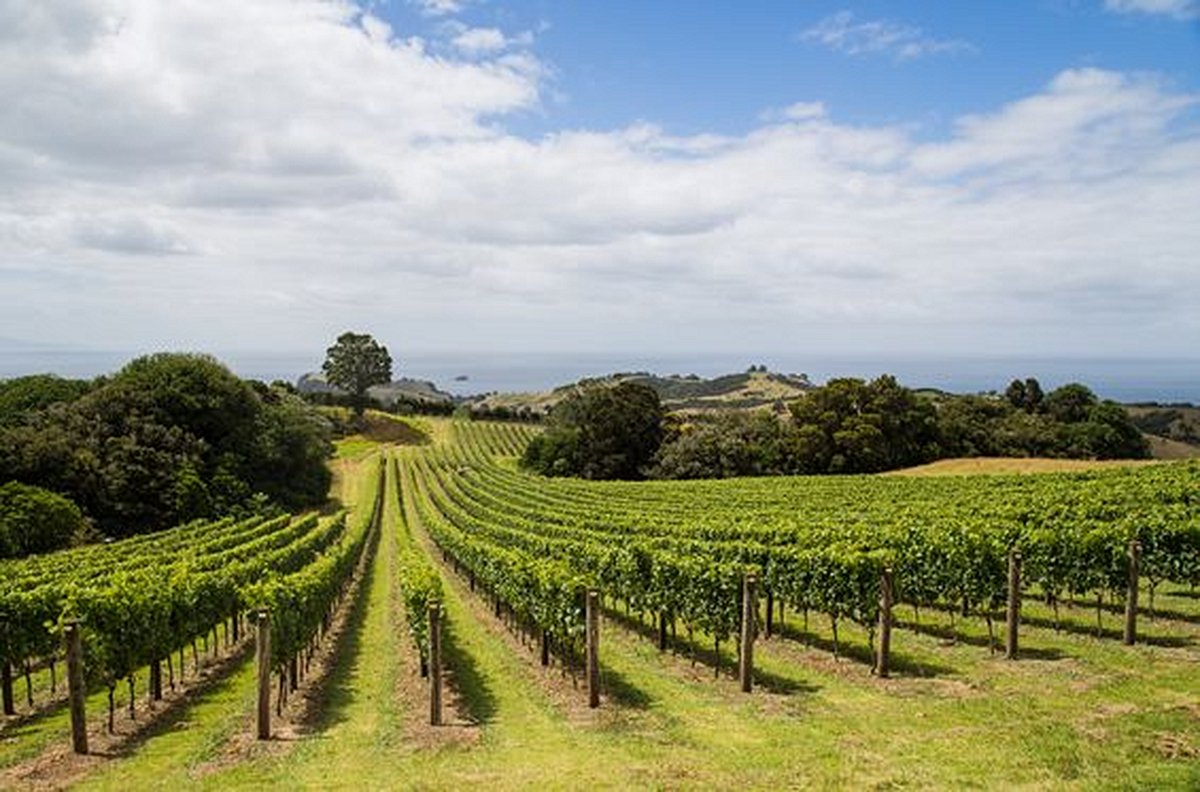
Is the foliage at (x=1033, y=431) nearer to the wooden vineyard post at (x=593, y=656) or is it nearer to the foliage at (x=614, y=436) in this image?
the foliage at (x=614, y=436)

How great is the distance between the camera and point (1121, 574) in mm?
18484

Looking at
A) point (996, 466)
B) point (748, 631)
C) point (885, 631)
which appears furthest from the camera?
point (996, 466)

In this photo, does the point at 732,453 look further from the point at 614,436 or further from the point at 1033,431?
the point at 1033,431

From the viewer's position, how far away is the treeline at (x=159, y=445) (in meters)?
57.1

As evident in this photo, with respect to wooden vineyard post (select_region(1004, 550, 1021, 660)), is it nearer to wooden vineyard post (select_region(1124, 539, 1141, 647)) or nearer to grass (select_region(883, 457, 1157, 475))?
wooden vineyard post (select_region(1124, 539, 1141, 647))

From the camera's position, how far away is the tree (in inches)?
5089

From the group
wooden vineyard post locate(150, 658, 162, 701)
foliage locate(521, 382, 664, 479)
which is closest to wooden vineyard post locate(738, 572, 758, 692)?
wooden vineyard post locate(150, 658, 162, 701)

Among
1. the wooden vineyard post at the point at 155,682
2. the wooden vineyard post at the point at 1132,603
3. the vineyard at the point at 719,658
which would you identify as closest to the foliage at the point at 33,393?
the vineyard at the point at 719,658

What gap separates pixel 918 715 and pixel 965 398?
80.9m

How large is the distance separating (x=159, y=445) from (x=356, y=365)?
6613 centimetres

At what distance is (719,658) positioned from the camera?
1867 cm

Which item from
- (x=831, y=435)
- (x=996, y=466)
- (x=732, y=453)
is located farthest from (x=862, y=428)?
(x=732, y=453)

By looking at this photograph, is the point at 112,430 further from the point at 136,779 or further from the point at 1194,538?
the point at 1194,538

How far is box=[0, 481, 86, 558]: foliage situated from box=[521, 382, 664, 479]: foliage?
4670 cm
